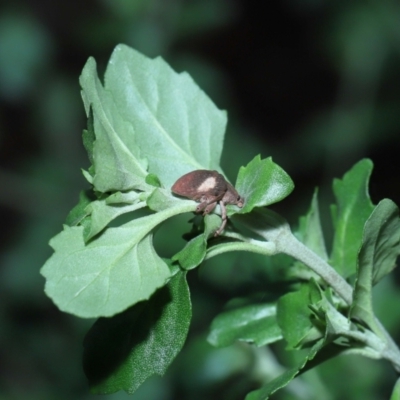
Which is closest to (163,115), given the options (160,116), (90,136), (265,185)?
(160,116)

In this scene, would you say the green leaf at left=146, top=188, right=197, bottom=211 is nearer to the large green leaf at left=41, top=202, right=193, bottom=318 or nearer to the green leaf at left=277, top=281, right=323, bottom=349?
the large green leaf at left=41, top=202, right=193, bottom=318

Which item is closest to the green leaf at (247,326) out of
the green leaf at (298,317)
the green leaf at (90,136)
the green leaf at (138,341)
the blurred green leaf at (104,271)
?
the green leaf at (298,317)

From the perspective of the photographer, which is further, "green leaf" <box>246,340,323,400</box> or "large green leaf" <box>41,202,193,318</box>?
"green leaf" <box>246,340,323,400</box>

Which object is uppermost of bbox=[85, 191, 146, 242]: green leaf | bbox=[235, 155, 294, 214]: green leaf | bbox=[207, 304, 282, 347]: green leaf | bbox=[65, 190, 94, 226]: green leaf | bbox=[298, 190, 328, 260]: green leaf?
bbox=[235, 155, 294, 214]: green leaf

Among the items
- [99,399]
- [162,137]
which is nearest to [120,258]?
[162,137]

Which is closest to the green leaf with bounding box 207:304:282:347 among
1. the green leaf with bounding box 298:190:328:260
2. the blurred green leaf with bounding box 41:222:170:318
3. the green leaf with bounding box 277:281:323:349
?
the green leaf with bounding box 277:281:323:349

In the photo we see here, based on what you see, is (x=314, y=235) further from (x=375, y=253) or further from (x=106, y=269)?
(x=106, y=269)
